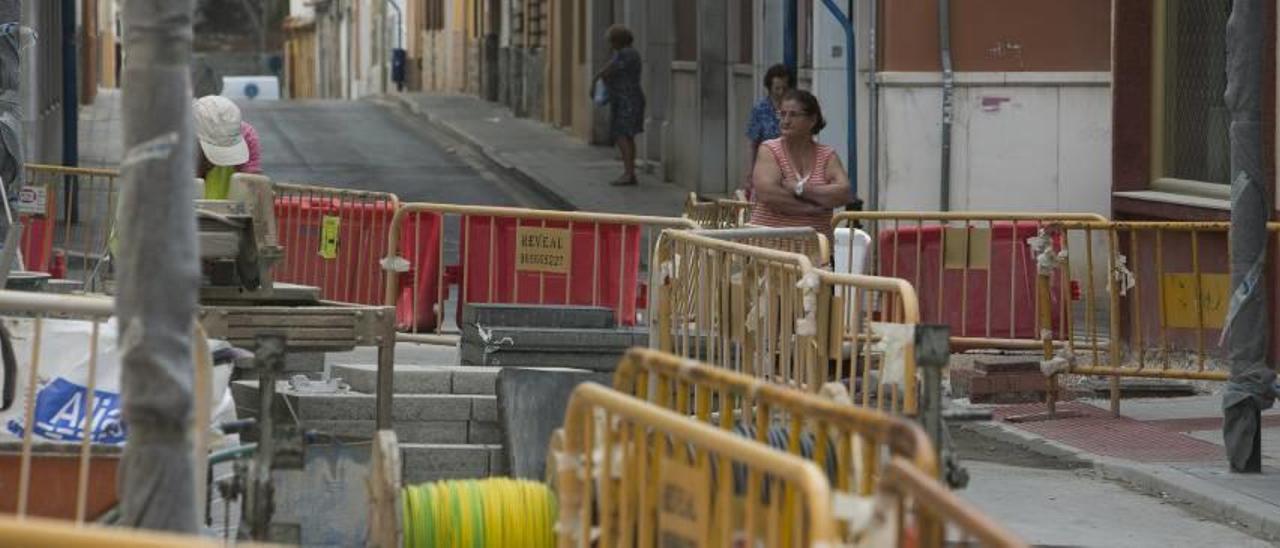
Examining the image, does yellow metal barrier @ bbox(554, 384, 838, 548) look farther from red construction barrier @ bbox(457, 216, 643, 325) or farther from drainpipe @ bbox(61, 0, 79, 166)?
drainpipe @ bbox(61, 0, 79, 166)

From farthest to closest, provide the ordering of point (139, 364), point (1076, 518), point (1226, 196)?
1. point (1226, 196)
2. point (1076, 518)
3. point (139, 364)

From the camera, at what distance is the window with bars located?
15.8 metres

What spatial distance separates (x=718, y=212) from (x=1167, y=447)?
4283mm

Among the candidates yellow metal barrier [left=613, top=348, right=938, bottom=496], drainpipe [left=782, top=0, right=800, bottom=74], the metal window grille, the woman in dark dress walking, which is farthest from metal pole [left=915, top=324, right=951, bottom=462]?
the woman in dark dress walking

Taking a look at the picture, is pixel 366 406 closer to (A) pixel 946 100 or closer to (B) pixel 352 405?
(B) pixel 352 405

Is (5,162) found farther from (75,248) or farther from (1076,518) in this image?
(75,248)

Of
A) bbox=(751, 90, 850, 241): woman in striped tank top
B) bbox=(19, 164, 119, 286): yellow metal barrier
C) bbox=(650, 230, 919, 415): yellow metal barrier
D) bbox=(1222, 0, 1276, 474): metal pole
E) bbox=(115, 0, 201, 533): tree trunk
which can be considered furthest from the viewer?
bbox=(19, 164, 119, 286): yellow metal barrier

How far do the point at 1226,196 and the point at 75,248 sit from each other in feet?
28.8

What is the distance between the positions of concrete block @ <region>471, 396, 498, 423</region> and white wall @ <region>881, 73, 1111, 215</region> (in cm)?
1070

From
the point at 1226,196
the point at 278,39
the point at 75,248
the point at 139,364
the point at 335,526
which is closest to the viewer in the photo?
the point at 139,364

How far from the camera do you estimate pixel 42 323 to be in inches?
281

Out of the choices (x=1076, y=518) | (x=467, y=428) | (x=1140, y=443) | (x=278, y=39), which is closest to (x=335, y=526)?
(x=467, y=428)

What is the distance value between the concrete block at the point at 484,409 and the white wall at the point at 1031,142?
10698 millimetres

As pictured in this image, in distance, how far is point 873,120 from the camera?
20.6 m
